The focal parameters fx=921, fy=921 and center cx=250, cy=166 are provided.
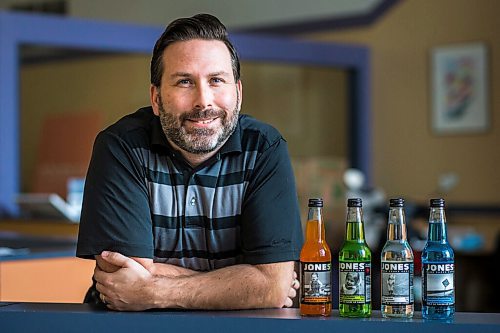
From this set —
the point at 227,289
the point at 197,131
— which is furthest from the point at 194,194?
the point at 227,289

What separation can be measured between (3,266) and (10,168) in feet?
8.79

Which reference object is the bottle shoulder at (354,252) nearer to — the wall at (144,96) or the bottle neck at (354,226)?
the bottle neck at (354,226)

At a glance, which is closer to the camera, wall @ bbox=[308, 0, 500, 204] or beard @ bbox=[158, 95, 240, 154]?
beard @ bbox=[158, 95, 240, 154]

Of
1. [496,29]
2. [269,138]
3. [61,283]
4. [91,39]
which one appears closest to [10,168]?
[91,39]

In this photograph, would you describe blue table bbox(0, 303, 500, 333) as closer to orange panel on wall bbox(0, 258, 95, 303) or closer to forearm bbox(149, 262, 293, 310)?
forearm bbox(149, 262, 293, 310)

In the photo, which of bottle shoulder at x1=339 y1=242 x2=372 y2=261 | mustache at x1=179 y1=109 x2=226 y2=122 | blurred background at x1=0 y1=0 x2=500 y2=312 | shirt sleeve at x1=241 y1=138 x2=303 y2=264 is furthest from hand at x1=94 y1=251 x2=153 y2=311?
blurred background at x1=0 y1=0 x2=500 y2=312

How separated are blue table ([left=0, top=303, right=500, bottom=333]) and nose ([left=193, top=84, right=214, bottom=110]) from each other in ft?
1.61

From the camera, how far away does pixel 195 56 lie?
7.22ft

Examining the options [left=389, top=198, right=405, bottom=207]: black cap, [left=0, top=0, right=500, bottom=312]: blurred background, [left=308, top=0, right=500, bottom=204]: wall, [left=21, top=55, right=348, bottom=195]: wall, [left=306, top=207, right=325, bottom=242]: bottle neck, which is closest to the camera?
[left=389, top=198, right=405, bottom=207]: black cap

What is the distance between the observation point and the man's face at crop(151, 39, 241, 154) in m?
2.19

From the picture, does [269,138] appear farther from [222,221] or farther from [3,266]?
[3,266]

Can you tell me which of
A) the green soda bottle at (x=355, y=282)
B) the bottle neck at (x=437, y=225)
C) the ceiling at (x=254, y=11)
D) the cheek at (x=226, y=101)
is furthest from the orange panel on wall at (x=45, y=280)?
the ceiling at (x=254, y=11)

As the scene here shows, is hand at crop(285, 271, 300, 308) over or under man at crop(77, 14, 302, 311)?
under

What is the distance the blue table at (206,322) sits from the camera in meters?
1.80
